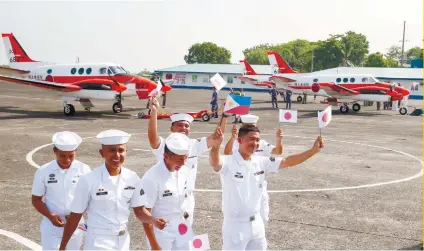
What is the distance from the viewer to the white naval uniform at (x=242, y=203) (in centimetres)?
589

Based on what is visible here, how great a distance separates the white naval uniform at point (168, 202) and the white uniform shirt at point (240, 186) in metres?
0.77

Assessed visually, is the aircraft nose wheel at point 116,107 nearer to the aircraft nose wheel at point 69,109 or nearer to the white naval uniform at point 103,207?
the aircraft nose wheel at point 69,109

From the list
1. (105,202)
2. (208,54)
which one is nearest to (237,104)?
(105,202)

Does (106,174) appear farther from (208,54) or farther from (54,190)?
(208,54)

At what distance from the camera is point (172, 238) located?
17.5 feet

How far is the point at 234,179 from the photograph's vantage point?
6.00 meters

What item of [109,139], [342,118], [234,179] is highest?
[109,139]

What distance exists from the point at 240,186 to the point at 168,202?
108 cm

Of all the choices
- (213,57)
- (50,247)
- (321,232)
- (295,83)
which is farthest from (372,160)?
(213,57)

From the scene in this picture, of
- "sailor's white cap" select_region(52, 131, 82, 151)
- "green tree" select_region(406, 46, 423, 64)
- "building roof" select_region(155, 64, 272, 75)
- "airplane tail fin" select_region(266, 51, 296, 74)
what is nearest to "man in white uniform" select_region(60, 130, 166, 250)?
"sailor's white cap" select_region(52, 131, 82, 151)

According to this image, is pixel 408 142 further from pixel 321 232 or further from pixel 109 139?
pixel 109 139

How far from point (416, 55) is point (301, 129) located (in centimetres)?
15320

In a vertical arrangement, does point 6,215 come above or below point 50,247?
below

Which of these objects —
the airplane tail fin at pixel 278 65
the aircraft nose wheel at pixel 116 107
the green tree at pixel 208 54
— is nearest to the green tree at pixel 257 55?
the green tree at pixel 208 54
